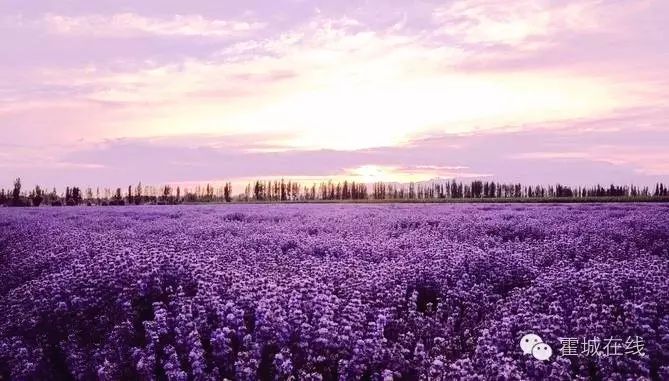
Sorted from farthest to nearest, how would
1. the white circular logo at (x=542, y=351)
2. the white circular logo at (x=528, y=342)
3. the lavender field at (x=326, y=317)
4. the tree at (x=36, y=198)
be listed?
the tree at (x=36, y=198)
the lavender field at (x=326, y=317)
the white circular logo at (x=528, y=342)
the white circular logo at (x=542, y=351)

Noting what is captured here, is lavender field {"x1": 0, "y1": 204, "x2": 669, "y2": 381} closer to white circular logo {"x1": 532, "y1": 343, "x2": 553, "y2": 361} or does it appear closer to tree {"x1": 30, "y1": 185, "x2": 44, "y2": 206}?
white circular logo {"x1": 532, "y1": 343, "x2": 553, "y2": 361}

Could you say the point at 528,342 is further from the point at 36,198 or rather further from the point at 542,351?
the point at 36,198

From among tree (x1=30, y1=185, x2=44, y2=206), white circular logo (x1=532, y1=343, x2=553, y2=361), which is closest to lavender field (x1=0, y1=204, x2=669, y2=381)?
white circular logo (x1=532, y1=343, x2=553, y2=361)

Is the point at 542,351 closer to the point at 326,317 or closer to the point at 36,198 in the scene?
the point at 326,317

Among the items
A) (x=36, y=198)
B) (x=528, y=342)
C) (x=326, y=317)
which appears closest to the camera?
(x=528, y=342)

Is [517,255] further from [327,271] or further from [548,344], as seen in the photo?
[548,344]

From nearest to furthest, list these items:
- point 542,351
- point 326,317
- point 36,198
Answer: point 542,351, point 326,317, point 36,198

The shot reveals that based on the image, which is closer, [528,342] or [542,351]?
[542,351]

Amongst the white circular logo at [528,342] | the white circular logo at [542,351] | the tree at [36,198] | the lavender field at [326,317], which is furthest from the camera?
the tree at [36,198]

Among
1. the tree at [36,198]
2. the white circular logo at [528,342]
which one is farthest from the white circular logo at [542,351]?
the tree at [36,198]

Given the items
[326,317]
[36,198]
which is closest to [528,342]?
[326,317]

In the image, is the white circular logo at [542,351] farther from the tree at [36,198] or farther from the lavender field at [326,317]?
the tree at [36,198]

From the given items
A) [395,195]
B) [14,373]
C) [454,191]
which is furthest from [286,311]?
[395,195]

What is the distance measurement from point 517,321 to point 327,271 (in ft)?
8.12
